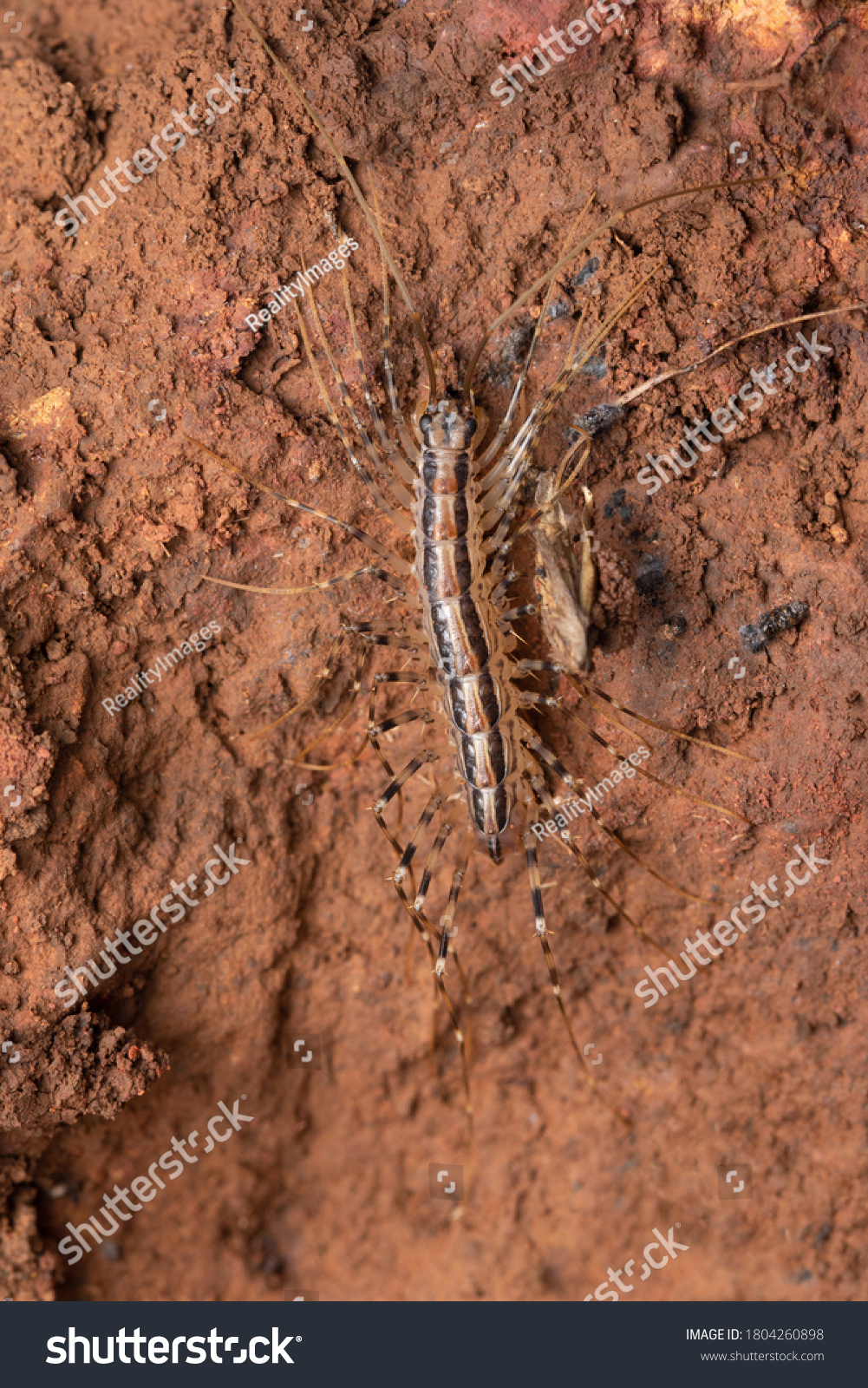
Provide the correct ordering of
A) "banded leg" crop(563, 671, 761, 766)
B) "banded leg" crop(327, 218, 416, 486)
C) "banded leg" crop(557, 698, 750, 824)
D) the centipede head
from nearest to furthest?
1. the centipede head
2. "banded leg" crop(327, 218, 416, 486)
3. "banded leg" crop(563, 671, 761, 766)
4. "banded leg" crop(557, 698, 750, 824)

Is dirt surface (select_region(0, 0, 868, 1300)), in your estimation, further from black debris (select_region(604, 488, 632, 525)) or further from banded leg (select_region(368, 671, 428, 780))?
banded leg (select_region(368, 671, 428, 780))

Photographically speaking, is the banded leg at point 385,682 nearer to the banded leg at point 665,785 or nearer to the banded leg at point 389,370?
the banded leg at point 665,785

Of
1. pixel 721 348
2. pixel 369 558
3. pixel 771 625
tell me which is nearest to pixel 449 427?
pixel 369 558

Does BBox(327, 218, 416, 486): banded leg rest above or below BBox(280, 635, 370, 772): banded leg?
above

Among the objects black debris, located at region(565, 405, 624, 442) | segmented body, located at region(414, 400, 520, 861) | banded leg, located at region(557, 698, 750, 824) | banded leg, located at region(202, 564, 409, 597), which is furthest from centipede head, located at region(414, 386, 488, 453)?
banded leg, located at region(557, 698, 750, 824)

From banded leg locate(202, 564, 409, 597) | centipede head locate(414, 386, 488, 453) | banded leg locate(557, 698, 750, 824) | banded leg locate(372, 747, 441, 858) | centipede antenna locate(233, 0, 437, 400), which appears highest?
centipede antenna locate(233, 0, 437, 400)

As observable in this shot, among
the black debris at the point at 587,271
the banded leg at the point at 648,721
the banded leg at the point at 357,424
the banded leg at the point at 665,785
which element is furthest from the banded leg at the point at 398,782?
the black debris at the point at 587,271
